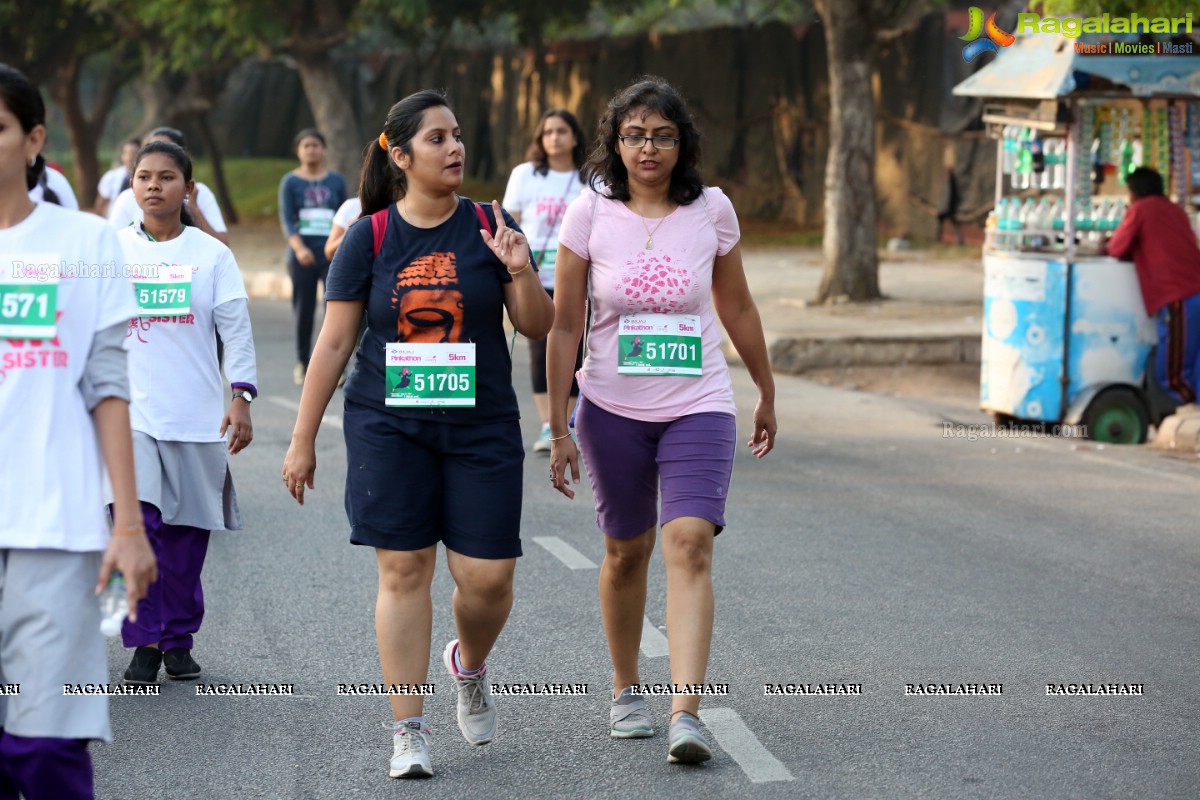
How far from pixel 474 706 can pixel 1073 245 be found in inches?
288

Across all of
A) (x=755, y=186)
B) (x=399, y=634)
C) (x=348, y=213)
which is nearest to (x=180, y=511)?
(x=399, y=634)

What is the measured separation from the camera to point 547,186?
9.80 m

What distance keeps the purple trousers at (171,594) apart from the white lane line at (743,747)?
1.77 meters

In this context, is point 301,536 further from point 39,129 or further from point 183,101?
point 183,101

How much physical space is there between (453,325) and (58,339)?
137 centimetres

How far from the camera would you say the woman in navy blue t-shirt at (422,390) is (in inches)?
179

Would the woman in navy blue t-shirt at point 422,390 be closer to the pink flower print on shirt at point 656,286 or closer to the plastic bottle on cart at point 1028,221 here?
the pink flower print on shirt at point 656,286

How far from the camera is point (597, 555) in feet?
24.8

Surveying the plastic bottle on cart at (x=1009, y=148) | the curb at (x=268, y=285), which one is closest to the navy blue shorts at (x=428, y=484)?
the plastic bottle on cart at (x=1009, y=148)

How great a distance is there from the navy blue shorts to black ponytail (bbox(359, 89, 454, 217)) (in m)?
0.61

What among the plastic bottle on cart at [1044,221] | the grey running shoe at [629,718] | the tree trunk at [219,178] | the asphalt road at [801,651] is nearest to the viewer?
the asphalt road at [801,651]

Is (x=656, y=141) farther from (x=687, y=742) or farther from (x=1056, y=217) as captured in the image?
(x=1056, y=217)

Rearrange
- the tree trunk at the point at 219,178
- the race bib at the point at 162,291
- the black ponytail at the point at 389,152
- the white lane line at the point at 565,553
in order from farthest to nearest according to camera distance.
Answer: the tree trunk at the point at 219,178
the white lane line at the point at 565,553
the race bib at the point at 162,291
the black ponytail at the point at 389,152

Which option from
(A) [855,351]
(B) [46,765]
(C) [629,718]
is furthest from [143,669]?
(A) [855,351]
